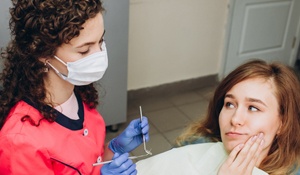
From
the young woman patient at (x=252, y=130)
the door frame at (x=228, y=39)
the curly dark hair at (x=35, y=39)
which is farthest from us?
the door frame at (x=228, y=39)

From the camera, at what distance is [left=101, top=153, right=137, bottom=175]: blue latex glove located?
4.05 ft

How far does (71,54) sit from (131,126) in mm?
455

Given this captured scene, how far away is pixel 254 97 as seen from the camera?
129 cm

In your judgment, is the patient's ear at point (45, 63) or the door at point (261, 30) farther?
the door at point (261, 30)

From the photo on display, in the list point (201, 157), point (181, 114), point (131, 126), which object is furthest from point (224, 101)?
point (181, 114)

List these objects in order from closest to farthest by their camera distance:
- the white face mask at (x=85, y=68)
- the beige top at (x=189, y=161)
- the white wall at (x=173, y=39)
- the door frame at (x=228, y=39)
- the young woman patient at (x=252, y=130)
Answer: the white face mask at (x=85, y=68) < the young woman patient at (x=252, y=130) < the beige top at (x=189, y=161) < the white wall at (x=173, y=39) < the door frame at (x=228, y=39)

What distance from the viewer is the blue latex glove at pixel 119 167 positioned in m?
1.24

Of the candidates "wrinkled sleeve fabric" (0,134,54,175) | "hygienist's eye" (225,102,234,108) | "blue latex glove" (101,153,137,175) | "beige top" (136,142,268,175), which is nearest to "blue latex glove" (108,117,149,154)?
"beige top" (136,142,268,175)

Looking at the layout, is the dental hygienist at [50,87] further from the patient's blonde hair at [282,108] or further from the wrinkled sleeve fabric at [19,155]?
the patient's blonde hair at [282,108]

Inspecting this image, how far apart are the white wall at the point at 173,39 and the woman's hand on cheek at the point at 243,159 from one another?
1.72 metres

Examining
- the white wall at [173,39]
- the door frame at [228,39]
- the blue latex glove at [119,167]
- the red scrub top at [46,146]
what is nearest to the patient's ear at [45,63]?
the red scrub top at [46,146]

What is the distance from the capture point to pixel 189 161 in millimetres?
1444

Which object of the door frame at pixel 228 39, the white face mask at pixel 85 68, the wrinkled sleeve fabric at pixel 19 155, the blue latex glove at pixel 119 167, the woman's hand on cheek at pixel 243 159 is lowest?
the door frame at pixel 228 39

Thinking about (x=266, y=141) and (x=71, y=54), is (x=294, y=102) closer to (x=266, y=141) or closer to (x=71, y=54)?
(x=266, y=141)
